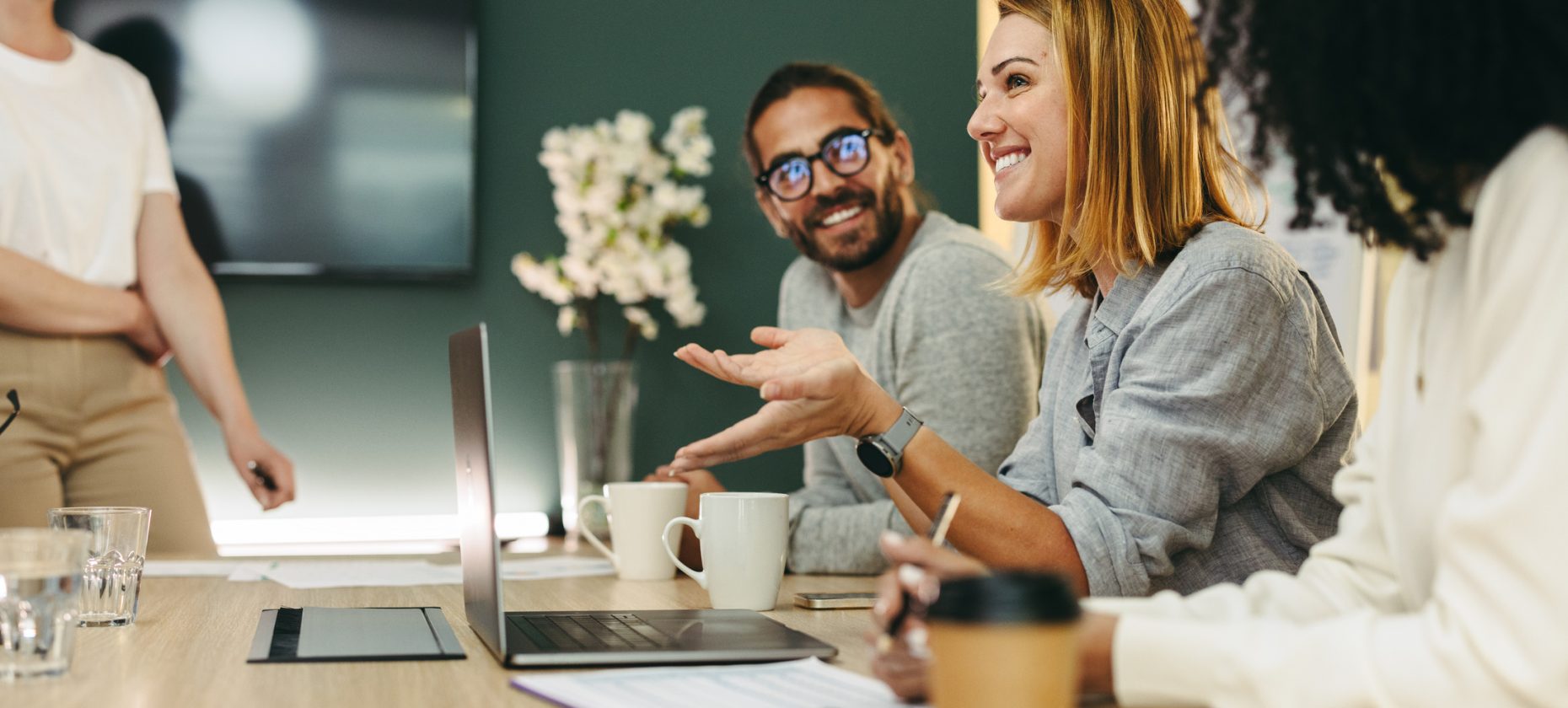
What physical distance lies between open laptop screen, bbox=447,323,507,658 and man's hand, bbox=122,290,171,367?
144 centimetres

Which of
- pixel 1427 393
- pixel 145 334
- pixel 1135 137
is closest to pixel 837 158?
pixel 1135 137

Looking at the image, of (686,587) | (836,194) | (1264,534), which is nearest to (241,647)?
(686,587)

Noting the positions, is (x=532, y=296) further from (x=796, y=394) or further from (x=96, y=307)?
(x=796, y=394)

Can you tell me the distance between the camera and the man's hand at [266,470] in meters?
2.21

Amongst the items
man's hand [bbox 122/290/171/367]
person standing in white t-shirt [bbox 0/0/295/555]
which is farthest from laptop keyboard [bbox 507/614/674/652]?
man's hand [bbox 122/290/171/367]

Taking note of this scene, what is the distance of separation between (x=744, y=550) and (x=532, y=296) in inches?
73.1

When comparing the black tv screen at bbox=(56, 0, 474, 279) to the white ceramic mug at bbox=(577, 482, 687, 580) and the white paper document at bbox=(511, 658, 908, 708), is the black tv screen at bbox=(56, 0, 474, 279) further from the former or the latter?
the white paper document at bbox=(511, 658, 908, 708)

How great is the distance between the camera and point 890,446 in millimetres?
1285

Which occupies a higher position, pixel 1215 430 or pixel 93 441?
pixel 1215 430

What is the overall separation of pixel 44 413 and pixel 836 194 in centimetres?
140

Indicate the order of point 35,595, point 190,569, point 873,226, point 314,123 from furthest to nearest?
point 314,123, point 873,226, point 190,569, point 35,595

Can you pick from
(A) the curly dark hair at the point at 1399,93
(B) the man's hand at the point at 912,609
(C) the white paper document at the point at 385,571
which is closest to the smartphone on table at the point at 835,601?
(C) the white paper document at the point at 385,571

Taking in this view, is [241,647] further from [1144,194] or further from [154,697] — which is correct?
[1144,194]

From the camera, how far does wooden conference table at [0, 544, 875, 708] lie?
0.79m
